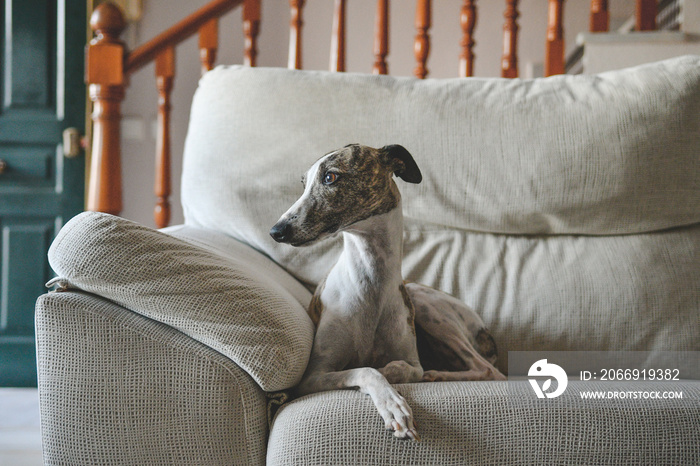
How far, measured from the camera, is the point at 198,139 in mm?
1572

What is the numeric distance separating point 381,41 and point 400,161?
1.04 m

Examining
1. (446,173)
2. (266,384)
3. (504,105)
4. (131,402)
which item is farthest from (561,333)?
(131,402)

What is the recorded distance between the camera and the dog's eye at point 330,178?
1.02 m

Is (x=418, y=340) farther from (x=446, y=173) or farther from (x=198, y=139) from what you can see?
(x=198, y=139)

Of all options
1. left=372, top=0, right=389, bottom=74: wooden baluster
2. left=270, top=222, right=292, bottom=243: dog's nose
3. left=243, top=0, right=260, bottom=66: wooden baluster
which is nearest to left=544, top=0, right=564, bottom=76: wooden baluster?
left=372, top=0, right=389, bottom=74: wooden baluster

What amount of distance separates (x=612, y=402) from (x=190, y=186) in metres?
1.12

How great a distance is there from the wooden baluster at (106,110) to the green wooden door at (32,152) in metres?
0.92

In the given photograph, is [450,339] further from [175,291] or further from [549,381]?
[175,291]

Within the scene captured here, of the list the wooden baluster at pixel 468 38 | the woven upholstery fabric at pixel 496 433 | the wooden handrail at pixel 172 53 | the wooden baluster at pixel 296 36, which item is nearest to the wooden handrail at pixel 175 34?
the wooden handrail at pixel 172 53

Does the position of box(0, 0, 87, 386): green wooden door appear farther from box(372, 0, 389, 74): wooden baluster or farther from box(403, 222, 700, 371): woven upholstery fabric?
box(403, 222, 700, 371): woven upholstery fabric

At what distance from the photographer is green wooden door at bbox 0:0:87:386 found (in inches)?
106

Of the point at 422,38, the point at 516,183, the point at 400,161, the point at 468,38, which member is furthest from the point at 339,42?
the point at 400,161

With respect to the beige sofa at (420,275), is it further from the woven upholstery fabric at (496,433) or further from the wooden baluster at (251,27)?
the wooden baluster at (251,27)

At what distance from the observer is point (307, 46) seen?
11.0 feet
